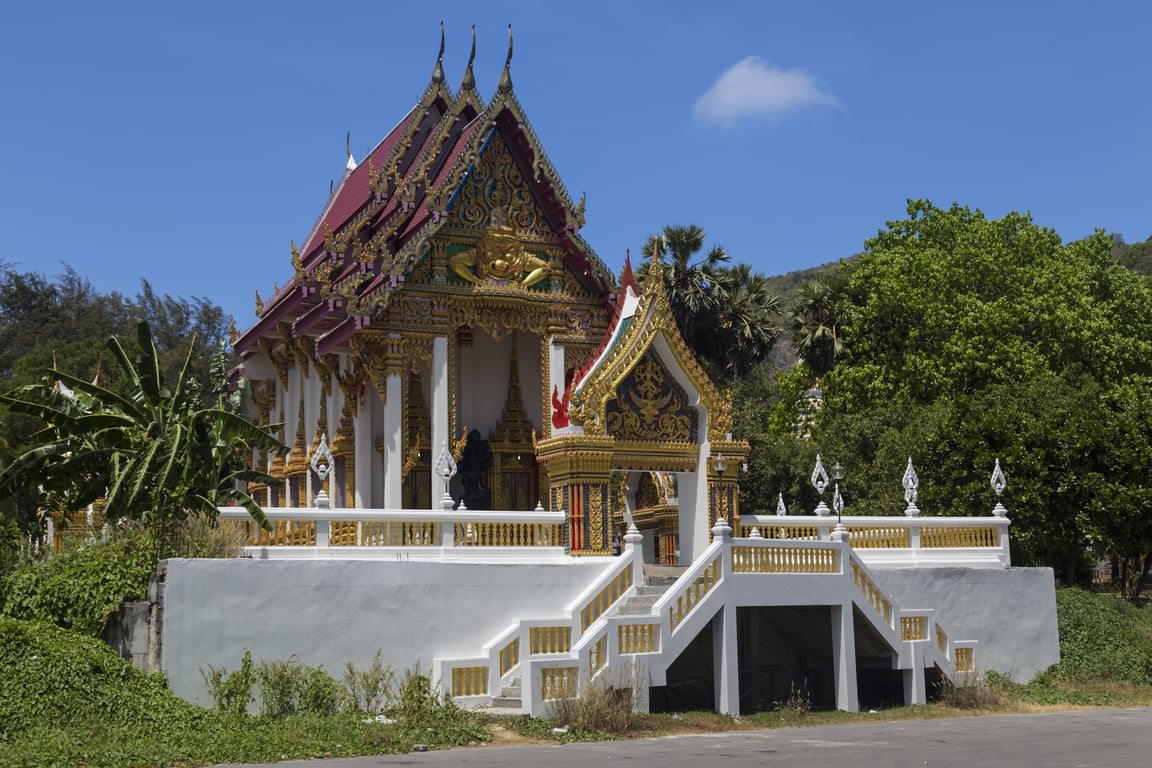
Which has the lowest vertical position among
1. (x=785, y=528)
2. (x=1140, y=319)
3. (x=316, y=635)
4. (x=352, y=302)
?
(x=316, y=635)

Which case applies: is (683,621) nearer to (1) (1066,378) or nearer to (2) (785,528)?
(2) (785,528)

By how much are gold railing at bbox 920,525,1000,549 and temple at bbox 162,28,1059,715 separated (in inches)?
1.7

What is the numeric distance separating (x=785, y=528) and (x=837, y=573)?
1.76m

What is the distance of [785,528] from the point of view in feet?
69.6

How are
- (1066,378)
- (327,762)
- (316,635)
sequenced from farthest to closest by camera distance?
(1066,378), (316,635), (327,762)

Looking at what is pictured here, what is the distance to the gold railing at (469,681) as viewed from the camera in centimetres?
A: 1709

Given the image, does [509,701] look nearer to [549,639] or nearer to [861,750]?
[549,639]

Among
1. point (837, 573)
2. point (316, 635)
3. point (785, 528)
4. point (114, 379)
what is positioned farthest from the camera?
point (114, 379)

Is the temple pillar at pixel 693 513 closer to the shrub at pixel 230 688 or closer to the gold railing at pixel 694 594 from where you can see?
the gold railing at pixel 694 594

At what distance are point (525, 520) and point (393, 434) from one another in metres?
4.18

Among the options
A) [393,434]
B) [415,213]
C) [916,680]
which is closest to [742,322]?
[415,213]

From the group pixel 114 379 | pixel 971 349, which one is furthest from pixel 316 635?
pixel 114 379

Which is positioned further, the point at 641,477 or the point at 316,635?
the point at 641,477

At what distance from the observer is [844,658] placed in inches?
759
